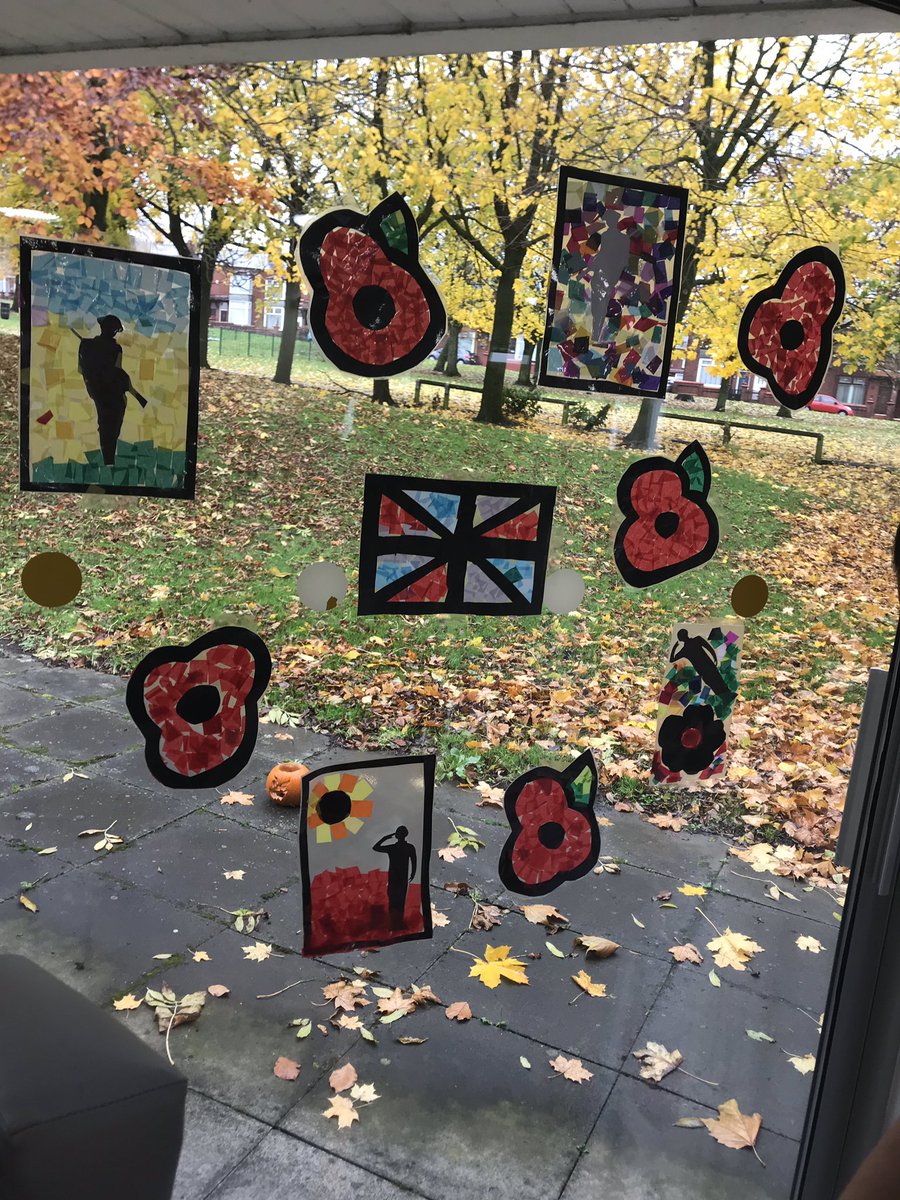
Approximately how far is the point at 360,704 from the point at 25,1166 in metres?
1.16

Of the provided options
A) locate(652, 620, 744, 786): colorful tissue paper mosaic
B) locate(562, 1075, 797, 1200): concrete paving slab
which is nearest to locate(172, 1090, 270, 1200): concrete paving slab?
locate(562, 1075, 797, 1200): concrete paving slab

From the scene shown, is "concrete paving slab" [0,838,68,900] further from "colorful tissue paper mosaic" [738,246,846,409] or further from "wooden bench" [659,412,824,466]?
"colorful tissue paper mosaic" [738,246,846,409]

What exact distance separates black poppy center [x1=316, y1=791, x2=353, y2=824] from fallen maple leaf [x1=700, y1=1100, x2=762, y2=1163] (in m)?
1.00

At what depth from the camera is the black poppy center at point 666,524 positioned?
156cm

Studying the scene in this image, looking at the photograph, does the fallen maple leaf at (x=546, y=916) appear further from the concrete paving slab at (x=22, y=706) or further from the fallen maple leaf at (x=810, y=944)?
the concrete paving slab at (x=22, y=706)

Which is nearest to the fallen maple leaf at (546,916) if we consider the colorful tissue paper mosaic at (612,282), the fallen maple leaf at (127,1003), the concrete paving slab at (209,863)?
the concrete paving slab at (209,863)

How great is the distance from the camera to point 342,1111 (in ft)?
5.60

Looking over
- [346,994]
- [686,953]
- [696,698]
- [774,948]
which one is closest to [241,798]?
[346,994]

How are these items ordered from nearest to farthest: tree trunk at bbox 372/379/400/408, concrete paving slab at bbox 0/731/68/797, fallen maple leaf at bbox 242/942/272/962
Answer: tree trunk at bbox 372/379/400/408, fallen maple leaf at bbox 242/942/272/962, concrete paving slab at bbox 0/731/68/797

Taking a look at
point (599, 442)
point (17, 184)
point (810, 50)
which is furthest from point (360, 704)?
point (810, 50)

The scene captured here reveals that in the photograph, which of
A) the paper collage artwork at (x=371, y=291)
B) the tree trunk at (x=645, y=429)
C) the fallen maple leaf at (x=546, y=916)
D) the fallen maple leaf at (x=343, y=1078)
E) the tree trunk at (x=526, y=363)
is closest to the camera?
the paper collage artwork at (x=371, y=291)

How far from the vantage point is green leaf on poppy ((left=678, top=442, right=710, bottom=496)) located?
158 centimetres

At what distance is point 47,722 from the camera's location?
2.32m

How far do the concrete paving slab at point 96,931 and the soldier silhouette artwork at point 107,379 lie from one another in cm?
125
